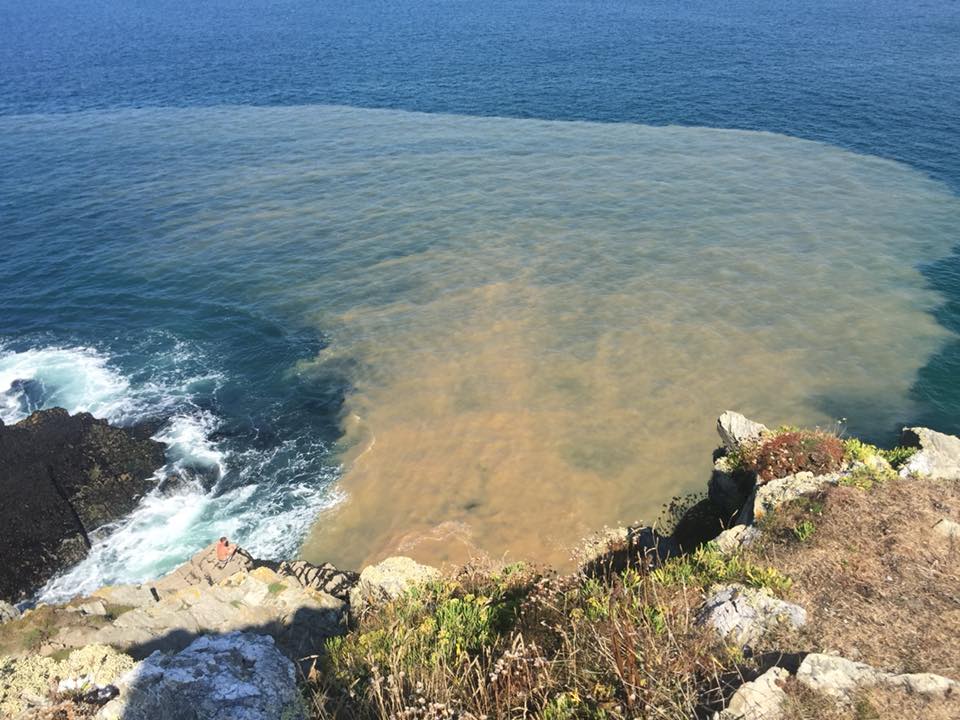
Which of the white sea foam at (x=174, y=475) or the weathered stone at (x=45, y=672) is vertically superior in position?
the weathered stone at (x=45, y=672)

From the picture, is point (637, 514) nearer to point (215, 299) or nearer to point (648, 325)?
point (648, 325)

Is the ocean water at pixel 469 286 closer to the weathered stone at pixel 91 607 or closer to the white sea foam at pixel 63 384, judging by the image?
the white sea foam at pixel 63 384

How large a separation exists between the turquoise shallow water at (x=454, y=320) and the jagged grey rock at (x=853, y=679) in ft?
37.0

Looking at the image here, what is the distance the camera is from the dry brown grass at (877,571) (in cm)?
941

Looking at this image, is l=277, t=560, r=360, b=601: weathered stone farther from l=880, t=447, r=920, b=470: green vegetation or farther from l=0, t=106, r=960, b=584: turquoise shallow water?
l=880, t=447, r=920, b=470: green vegetation

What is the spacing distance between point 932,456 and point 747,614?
9501 millimetres

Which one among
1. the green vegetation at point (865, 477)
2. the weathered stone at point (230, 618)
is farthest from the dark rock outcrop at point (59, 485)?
the green vegetation at point (865, 477)

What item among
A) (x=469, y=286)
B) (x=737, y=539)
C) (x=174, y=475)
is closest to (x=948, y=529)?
(x=737, y=539)

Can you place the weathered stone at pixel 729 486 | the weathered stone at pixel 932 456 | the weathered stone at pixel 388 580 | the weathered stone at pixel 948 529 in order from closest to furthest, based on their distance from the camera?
1. the weathered stone at pixel 948 529
2. the weathered stone at pixel 388 580
3. the weathered stone at pixel 932 456
4. the weathered stone at pixel 729 486

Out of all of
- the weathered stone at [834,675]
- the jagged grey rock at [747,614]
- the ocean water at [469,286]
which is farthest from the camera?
the ocean water at [469,286]

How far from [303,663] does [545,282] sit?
26.1 metres

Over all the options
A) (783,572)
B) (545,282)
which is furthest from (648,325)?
(783,572)

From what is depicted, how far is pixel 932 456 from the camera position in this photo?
619 inches

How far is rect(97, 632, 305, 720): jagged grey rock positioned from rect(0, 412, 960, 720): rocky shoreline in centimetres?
3
